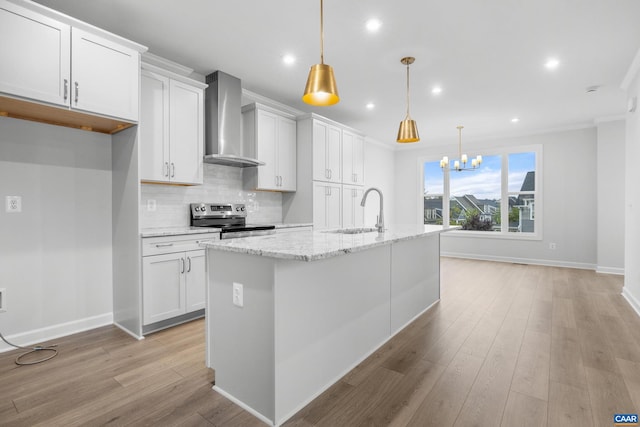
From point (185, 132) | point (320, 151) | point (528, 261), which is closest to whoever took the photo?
point (185, 132)

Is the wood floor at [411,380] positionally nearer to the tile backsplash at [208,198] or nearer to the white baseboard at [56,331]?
the white baseboard at [56,331]

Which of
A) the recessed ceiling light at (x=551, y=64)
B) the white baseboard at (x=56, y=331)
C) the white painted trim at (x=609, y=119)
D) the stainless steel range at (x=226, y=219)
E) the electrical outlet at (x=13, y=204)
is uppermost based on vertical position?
the recessed ceiling light at (x=551, y=64)

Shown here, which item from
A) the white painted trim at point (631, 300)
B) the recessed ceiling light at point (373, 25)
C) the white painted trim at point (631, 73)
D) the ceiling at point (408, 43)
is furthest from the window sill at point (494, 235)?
the recessed ceiling light at point (373, 25)

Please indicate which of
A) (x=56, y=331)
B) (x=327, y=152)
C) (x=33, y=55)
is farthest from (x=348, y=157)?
(x=56, y=331)

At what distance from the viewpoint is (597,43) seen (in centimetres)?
303

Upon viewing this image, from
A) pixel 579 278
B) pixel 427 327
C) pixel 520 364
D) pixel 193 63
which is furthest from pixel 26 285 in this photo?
pixel 579 278

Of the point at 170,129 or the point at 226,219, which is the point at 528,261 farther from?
the point at 170,129

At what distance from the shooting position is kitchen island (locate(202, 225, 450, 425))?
1.64m

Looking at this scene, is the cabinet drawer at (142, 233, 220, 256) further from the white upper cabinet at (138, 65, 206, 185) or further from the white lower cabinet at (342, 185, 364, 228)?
the white lower cabinet at (342, 185, 364, 228)

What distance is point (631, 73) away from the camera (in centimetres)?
359

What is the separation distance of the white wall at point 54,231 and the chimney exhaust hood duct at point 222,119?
100 cm

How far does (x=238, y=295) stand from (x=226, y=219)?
2280 millimetres

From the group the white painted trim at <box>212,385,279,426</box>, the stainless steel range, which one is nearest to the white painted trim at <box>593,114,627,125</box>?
the stainless steel range

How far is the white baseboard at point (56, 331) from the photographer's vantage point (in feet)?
8.23
